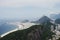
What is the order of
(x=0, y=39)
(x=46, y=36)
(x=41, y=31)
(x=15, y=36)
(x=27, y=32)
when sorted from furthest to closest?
(x=41, y=31) < (x=46, y=36) < (x=27, y=32) < (x=15, y=36) < (x=0, y=39)

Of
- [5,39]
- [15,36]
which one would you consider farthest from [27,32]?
[5,39]

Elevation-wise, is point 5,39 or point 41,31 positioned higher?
point 5,39

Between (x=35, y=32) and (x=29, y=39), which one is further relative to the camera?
(x=35, y=32)

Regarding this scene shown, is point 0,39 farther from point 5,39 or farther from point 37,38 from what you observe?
point 37,38

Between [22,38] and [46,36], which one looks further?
[46,36]

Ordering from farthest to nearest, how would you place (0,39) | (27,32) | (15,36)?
(27,32)
(15,36)
(0,39)

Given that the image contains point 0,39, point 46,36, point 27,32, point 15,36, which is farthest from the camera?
point 46,36

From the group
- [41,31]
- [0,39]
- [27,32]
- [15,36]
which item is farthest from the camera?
[41,31]

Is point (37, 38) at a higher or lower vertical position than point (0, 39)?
lower

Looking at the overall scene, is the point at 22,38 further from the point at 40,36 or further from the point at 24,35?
the point at 40,36
